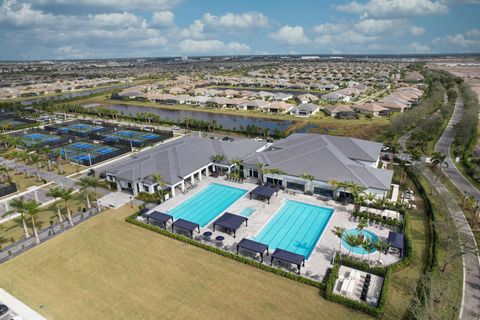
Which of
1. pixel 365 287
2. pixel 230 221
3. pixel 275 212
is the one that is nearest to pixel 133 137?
pixel 230 221

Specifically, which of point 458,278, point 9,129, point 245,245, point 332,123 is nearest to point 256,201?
point 245,245

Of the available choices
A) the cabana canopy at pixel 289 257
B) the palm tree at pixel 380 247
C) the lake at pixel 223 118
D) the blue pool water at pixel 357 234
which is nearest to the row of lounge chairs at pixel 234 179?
the blue pool water at pixel 357 234

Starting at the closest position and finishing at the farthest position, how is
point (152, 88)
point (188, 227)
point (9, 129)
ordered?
point (188, 227) < point (9, 129) < point (152, 88)

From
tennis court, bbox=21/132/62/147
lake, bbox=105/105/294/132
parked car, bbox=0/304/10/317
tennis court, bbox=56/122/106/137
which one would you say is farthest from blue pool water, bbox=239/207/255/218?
tennis court, bbox=21/132/62/147

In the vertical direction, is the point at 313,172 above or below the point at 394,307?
above

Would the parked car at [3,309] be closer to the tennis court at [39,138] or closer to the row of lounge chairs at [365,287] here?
the row of lounge chairs at [365,287]

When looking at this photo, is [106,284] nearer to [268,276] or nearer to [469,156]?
[268,276]
